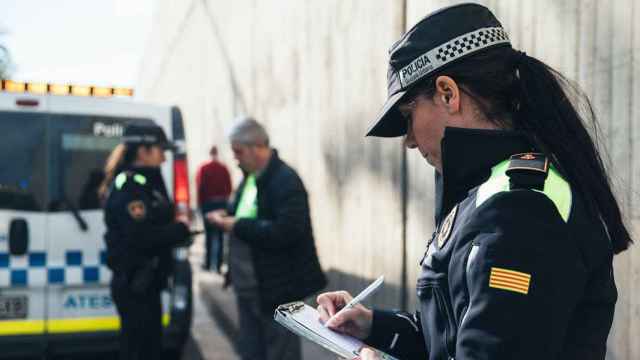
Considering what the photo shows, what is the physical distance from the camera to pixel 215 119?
1243cm

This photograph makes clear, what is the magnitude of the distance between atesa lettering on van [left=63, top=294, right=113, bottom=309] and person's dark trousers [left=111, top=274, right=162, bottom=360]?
627mm

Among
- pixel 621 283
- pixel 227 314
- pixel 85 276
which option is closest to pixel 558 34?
pixel 621 283

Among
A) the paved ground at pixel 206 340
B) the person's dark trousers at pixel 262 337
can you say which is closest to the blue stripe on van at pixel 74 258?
the person's dark trousers at pixel 262 337

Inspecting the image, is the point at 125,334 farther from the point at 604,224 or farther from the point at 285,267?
the point at 604,224

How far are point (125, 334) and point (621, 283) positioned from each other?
2677mm

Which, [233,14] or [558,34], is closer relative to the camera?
[558,34]

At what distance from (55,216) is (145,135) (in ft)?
2.87

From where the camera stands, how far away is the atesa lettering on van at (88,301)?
15.6 ft

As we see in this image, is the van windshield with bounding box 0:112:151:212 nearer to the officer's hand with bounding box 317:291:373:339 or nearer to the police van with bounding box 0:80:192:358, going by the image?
the police van with bounding box 0:80:192:358

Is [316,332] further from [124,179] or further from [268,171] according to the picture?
[124,179]

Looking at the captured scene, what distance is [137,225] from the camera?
4086 mm

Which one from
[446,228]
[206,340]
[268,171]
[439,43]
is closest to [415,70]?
[439,43]

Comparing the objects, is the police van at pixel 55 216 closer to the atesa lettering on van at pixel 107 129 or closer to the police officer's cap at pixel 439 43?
the atesa lettering on van at pixel 107 129

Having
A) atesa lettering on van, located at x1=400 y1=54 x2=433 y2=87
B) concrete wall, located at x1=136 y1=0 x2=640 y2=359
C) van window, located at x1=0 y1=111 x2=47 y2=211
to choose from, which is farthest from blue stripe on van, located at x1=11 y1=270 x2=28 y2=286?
atesa lettering on van, located at x1=400 y1=54 x2=433 y2=87
